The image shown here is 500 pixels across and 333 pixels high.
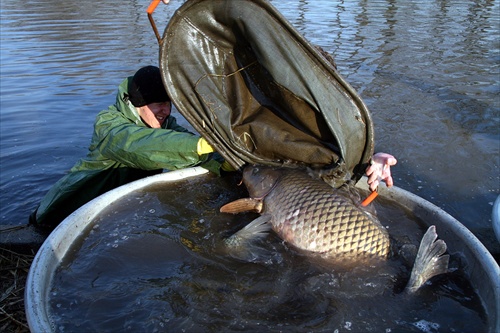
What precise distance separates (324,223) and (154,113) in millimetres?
1819

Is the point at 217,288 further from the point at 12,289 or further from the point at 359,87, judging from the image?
the point at 359,87

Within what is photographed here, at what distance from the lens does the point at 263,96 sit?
301cm

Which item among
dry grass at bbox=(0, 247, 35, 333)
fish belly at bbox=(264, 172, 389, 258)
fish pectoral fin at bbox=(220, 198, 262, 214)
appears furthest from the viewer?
dry grass at bbox=(0, 247, 35, 333)

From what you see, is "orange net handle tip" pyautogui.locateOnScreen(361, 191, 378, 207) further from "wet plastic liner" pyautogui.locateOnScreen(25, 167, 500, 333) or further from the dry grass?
the dry grass

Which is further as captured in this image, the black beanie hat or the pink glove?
the black beanie hat

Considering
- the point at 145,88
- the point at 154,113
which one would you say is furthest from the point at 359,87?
the point at 145,88

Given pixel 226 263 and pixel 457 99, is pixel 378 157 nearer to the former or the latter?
pixel 226 263

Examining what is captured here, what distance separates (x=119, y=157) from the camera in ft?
10.6

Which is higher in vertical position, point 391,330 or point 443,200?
point 391,330

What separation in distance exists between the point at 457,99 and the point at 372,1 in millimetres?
14945

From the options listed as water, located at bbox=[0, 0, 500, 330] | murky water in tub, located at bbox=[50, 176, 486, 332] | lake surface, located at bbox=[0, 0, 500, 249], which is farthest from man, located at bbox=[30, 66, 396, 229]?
lake surface, located at bbox=[0, 0, 500, 249]

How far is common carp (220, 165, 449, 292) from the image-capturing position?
225 centimetres

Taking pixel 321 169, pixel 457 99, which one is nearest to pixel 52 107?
pixel 321 169

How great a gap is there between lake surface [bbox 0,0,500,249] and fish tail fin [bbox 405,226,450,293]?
1903mm
